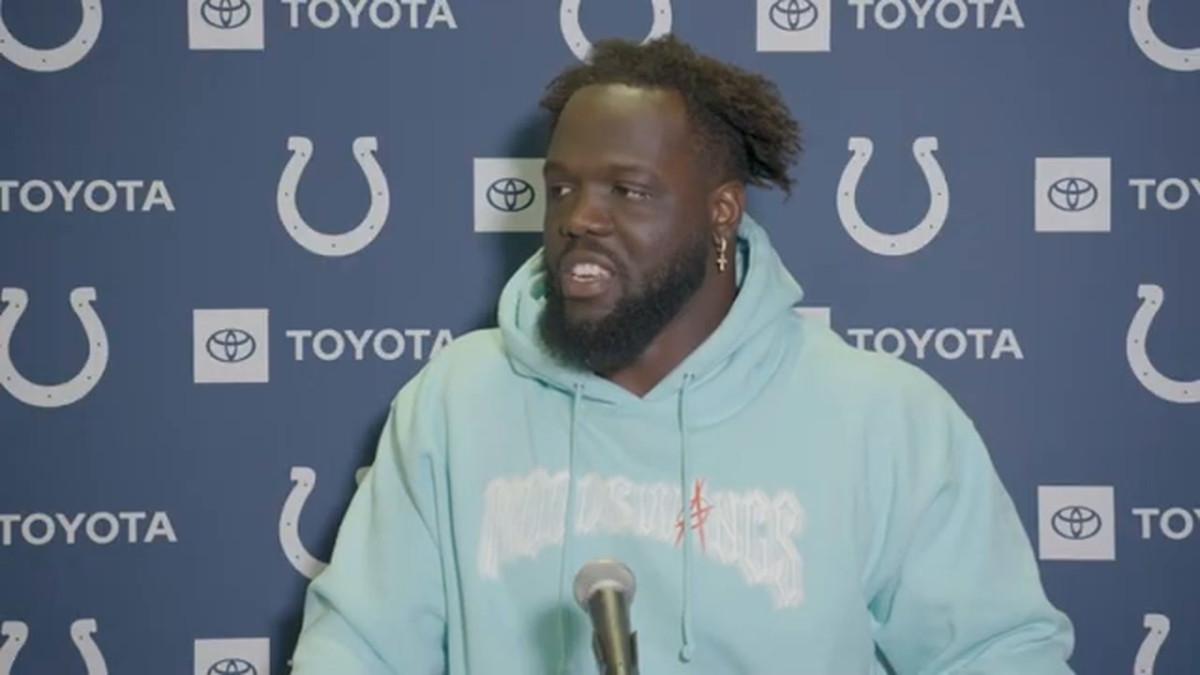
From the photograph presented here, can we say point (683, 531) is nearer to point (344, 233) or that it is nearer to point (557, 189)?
point (557, 189)

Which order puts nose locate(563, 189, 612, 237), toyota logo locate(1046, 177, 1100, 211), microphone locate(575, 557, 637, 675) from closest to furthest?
microphone locate(575, 557, 637, 675), nose locate(563, 189, 612, 237), toyota logo locate(1046, 177, 1100, 211)

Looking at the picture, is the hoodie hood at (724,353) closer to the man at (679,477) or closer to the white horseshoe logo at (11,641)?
the man at (679,477)

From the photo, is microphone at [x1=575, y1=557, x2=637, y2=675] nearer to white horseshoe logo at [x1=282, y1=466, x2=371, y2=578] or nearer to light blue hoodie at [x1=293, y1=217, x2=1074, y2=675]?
light blue hoodie at [x1=293, y1=217, x2=1074, y2=675]

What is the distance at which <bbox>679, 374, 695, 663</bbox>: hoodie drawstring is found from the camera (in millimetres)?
1312

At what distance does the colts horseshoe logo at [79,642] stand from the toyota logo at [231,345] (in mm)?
313

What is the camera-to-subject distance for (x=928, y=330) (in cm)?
163

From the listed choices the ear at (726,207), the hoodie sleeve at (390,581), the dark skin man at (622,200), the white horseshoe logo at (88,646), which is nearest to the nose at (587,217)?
the dark skin man at (622,200)

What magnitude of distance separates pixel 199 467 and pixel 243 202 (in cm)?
28

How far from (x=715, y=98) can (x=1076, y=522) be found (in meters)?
0.63

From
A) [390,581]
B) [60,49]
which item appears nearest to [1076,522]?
[390,581]

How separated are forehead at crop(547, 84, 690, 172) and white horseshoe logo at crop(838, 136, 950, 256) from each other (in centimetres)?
34

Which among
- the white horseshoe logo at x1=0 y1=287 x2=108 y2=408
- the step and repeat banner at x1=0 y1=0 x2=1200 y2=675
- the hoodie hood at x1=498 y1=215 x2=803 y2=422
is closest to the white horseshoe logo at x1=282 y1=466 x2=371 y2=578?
the step and repeat banner at x1=0 y1=0 x2=1200 y2=675

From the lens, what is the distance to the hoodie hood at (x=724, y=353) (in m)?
1.36

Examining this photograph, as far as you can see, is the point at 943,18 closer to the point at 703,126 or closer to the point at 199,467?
the point at 703,126
